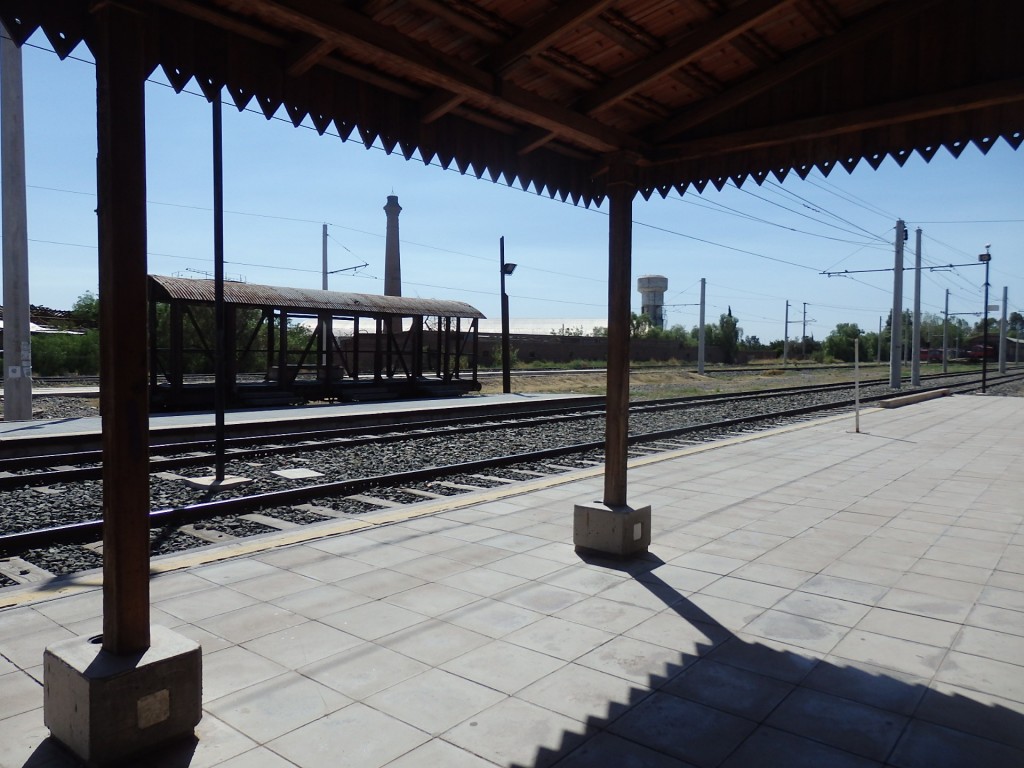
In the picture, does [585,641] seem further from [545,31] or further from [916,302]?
[916,302]

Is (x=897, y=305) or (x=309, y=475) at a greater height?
(x=897, y=305)

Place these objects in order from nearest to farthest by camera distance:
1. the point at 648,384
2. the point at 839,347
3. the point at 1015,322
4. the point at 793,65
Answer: the point at 793,65
the point at 648,384
the point at 839,347
the point at 1015,322

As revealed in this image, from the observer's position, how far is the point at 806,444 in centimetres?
1287

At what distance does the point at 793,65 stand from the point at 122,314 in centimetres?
455

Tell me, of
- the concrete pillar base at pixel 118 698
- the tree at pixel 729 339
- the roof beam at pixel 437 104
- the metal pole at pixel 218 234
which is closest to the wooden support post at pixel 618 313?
the roof beam at pixel 437 104

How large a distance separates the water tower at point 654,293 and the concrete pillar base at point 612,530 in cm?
10520

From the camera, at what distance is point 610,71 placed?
4.97m

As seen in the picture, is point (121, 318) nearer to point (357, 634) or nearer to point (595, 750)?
point (357, 634)

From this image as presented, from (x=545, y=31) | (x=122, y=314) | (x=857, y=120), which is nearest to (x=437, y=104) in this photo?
(x=545, y=31)

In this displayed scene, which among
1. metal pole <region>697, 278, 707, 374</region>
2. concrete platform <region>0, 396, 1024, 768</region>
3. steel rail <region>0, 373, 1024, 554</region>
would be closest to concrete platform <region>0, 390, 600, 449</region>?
steel rail <region>0, 373, 1024, 554</region>

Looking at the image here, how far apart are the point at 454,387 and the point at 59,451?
14.6 m

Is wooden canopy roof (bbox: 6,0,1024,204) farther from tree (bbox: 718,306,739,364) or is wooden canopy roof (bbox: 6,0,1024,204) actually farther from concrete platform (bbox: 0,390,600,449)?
tree (bbox: 718,306,739,364)

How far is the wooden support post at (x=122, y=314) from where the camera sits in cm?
297

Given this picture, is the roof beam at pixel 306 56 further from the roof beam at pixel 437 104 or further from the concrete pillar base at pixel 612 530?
the concrete pillar base at pixel 612 530
